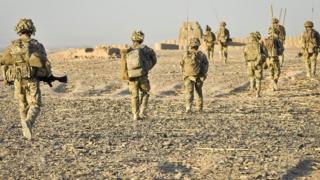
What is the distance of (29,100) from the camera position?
10.4 m

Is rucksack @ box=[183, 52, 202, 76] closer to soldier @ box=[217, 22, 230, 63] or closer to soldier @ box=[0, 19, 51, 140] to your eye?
soldier @ box=[0, 19, 51, 140]

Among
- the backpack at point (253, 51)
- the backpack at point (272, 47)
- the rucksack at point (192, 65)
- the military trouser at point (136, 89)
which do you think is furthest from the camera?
the backpack at point (272, 47)

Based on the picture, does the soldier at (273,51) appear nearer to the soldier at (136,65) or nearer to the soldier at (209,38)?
the soldier at (136,65)

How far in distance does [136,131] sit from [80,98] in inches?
306

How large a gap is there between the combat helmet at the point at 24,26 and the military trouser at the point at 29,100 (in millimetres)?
707

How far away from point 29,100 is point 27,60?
1.99 ft

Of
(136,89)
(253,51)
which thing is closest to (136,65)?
(136,89)

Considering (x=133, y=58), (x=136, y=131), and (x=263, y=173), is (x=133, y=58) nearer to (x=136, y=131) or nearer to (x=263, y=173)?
(x=136, y=131)

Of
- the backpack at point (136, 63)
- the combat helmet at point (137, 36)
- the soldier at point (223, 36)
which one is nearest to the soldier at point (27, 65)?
the backpack at point (136, 63)

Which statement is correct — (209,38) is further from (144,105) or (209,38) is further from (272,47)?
(144,105)

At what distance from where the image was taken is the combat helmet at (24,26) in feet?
33.7

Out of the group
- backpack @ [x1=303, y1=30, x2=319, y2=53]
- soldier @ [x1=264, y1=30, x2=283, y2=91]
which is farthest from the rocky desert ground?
backpack @ [x1=303, y1=30, x2=319, y2=53]

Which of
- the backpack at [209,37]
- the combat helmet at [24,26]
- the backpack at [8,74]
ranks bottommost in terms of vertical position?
the backpack at [209,37]

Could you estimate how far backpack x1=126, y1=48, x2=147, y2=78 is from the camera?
13.1m
